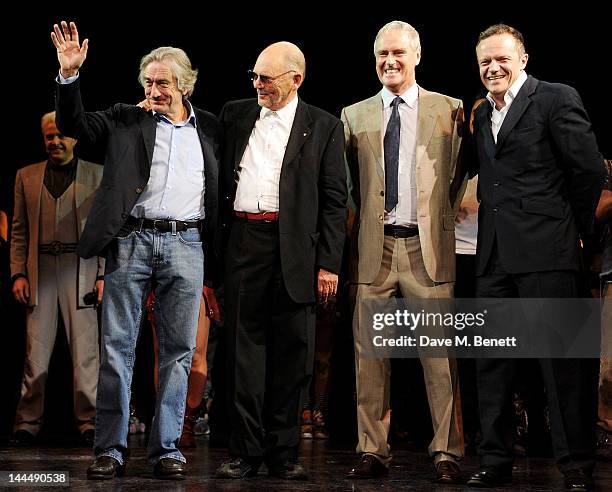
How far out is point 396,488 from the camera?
3377mm

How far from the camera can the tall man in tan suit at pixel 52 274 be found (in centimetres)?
495

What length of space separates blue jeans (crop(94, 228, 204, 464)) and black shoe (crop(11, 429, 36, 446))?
1.28m

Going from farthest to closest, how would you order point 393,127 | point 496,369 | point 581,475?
point 393,127 < point 496,369 < point 581,475

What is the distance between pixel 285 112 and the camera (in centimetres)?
376

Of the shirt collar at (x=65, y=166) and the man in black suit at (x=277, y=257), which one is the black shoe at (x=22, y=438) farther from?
the man in black suit at (x=277, y=257)

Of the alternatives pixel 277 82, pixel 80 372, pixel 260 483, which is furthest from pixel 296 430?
pixel 80 372

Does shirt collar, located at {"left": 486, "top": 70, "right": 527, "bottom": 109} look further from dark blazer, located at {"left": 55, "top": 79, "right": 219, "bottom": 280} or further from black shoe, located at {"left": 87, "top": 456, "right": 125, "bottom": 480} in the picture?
black shoe, located at {"left": 87, "top": 456, "right": 125, "bottom": 480}

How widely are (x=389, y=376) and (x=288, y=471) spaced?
0.54 m

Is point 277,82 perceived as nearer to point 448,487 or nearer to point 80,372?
point 448,487

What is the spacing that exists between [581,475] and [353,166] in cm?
146

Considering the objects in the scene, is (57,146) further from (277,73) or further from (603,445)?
(603,445)

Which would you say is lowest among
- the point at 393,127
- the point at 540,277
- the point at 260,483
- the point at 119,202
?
the point at 260,483

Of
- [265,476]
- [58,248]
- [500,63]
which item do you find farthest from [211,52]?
[265,476]

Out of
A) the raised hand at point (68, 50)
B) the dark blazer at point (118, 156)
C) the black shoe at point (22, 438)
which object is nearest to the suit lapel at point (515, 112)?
the dark blazer at point (118, 156)
